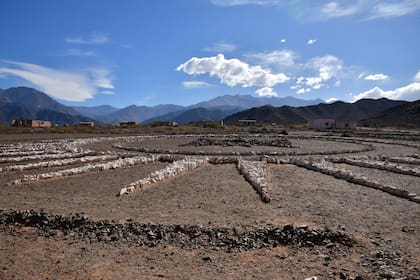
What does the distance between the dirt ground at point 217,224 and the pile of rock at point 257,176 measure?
0.25 meters

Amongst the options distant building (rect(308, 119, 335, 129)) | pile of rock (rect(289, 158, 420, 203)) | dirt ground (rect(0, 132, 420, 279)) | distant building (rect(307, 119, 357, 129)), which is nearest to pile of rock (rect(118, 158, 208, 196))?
dirt ground (rect(0, 132, 420, 279))

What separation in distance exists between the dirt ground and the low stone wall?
18 centimetres

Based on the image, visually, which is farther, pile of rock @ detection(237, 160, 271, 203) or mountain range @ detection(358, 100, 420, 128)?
mountain range @ detection(358, 100, 420, 128)

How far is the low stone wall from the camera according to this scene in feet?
22.4

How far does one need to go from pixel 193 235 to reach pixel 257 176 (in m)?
5.92

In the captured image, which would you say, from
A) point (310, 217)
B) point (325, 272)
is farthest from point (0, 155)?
point (325, 272)

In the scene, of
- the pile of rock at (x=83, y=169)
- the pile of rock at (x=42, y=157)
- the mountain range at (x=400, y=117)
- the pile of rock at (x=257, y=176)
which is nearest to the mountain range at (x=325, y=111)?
the mountain range at (x=400, y=117)

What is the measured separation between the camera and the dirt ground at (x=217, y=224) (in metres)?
5.89

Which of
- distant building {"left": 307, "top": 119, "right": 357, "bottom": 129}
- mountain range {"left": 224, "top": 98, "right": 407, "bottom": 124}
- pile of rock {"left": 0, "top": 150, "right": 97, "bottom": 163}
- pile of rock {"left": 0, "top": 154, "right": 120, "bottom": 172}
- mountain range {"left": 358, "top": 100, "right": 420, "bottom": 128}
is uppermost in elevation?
mountain range {"left": 224, "top": 98, "right": 407, "bottom": 124}

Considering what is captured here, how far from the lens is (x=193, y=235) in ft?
23.6

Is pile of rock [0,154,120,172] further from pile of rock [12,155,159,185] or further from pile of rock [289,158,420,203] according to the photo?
pile of rock [289,158,420,203]

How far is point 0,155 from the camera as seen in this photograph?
20375mm

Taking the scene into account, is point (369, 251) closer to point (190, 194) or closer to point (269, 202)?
point (269, 202)

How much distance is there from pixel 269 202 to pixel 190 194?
2.53m
